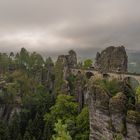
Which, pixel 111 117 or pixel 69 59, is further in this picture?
pixel 69 59

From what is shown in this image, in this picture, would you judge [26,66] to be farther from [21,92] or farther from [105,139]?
[105,139]

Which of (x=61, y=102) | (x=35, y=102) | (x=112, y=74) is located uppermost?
(x=112, y=74)

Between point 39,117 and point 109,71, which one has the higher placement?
point 109,71

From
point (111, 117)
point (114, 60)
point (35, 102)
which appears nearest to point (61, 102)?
point (35, 102)

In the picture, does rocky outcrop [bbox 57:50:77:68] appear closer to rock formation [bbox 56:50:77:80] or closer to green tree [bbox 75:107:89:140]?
rock formation [bbox 56:50:77:80]

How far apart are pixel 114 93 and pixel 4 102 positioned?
5008 cm

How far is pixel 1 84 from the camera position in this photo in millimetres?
108750

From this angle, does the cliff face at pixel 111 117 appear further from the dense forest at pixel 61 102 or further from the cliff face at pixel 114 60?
the cliff face at pixel 114 60

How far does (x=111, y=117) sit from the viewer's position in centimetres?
5703

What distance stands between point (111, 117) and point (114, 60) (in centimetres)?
4459

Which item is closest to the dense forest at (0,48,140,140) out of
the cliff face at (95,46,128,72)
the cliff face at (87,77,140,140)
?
the cliff face at (87,77,140,140)

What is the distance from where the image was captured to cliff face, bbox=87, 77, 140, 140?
173 feet

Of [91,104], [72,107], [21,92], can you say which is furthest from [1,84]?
[91,104]

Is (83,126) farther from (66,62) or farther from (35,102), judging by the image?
(66,62)
